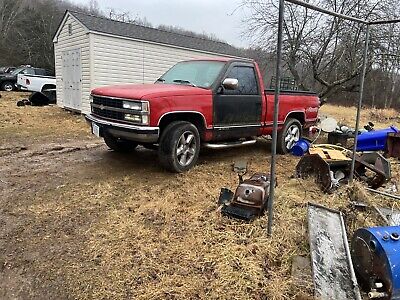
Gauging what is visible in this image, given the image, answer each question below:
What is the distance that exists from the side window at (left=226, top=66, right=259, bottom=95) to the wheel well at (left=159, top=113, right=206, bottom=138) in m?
0.79

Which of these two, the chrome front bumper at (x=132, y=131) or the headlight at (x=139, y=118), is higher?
the headlight at (x=139, y=118)

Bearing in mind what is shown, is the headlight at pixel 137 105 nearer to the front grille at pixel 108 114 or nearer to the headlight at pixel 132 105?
the headlight at pixel 132 105

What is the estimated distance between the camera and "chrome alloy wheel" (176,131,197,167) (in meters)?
4.91

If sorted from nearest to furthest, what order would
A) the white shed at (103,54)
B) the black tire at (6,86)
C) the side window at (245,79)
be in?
the side window at (245,79), the white shed at (103,54), the black tire at (6,86)

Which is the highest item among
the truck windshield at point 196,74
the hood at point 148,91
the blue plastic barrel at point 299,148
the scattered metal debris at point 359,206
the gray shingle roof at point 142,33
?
the gray shingle roof at point 142,33

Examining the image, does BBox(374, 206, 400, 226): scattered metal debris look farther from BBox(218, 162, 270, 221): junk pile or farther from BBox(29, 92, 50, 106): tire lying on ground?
BBox(29, 92, 50, 106): tire lying on ground

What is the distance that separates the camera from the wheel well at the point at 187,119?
480cm

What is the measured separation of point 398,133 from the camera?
6.86m

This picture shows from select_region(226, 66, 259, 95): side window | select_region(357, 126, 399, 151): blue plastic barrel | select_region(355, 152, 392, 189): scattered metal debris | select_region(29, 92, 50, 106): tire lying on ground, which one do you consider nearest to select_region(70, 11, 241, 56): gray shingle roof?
select_region(29, 92, 50, 106): tire lying on ground

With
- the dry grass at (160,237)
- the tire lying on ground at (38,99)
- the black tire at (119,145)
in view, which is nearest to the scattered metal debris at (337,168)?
the dry grass at (160,237)

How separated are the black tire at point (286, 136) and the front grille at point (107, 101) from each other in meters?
3.51

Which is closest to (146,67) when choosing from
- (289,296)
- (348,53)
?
(348,53)

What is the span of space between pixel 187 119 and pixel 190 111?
0.85ft

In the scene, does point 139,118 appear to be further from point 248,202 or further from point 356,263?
point 356,263
